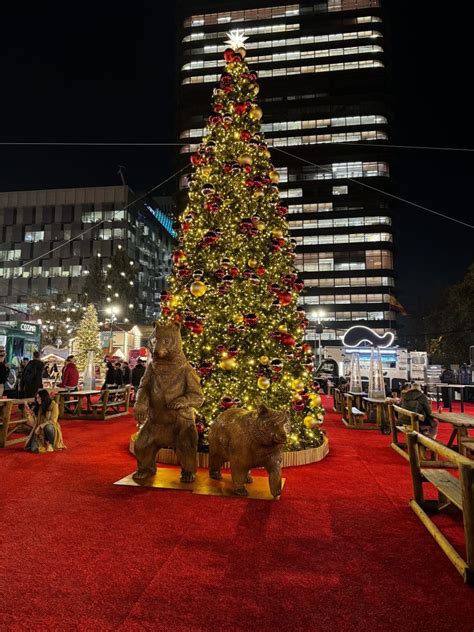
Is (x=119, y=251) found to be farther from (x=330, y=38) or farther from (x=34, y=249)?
(x=330, y=38)

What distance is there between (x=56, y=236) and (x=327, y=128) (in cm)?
4036

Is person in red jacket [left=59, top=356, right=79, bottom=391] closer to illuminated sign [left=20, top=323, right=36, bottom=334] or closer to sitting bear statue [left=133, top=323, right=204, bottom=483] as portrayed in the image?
sitting bear statue [left=133, top=323, right=204, bottom=483]

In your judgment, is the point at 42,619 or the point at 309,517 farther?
the point at 309,517

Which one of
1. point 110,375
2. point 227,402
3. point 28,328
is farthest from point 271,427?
point 28,328

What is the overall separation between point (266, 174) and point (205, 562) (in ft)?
20.4

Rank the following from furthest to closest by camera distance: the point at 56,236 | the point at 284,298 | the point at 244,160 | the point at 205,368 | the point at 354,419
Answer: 1. the point at 56,236
2. the point at 354,419
3. the point at 244,160
4. the point at 284,298
5. the point at 205,368

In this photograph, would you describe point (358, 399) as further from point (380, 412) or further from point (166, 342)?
point (166, 342)

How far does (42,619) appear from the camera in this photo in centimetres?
209

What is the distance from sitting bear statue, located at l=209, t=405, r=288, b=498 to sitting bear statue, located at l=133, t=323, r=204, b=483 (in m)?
0.44

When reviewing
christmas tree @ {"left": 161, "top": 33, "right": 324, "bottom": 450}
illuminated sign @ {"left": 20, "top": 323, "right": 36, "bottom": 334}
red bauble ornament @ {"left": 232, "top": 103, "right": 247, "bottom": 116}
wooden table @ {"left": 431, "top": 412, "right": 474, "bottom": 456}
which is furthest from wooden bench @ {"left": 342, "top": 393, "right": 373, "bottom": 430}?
illuminated sign @ {"left": 20, "top": 323, "right": 36, "bottom": 334}

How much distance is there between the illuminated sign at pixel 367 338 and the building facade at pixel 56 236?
4585 centimetres

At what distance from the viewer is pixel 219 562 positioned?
2773 millimetres

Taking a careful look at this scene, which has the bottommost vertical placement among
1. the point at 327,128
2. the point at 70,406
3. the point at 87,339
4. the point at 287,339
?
the point at 70,406

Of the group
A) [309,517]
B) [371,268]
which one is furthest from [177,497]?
[371,268]
